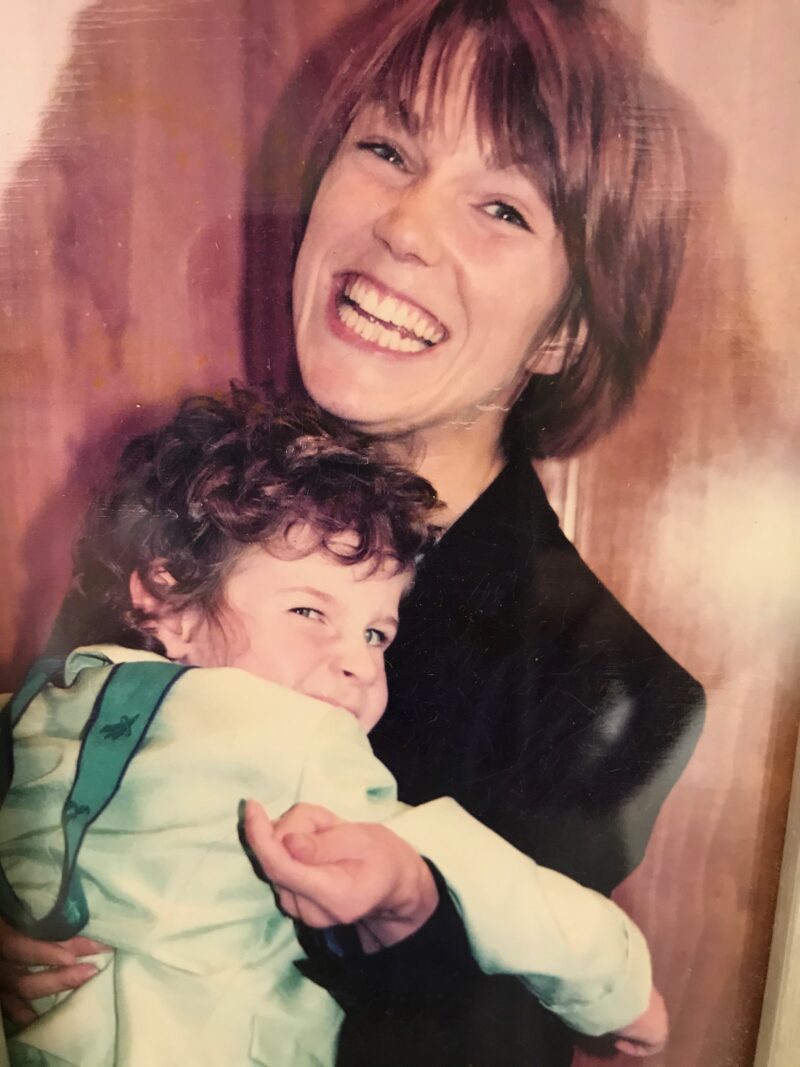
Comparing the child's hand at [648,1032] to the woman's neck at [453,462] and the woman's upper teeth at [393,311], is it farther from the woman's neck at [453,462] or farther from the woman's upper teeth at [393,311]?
the woman's upper teeth at [393,311]

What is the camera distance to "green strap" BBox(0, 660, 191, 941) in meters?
0.74

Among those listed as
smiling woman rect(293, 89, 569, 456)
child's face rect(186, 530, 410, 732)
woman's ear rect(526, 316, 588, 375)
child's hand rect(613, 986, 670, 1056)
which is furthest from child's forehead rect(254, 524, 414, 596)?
child's hand rect(613, 986, 670, 1056)

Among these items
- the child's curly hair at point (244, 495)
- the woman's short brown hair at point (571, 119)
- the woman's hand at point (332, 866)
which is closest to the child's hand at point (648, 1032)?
the woman's hand at point (332, 866)

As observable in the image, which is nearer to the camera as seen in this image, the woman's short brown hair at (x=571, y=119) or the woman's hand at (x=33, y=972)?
the woman's short brown hair at (x=571, y=119)

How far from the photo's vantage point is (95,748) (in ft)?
2.48

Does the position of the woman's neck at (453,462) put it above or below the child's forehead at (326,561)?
above

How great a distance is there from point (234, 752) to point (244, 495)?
22 centimetres

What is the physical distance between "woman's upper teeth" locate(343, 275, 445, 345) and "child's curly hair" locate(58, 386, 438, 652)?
0.32 ft

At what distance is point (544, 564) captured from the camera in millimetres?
728

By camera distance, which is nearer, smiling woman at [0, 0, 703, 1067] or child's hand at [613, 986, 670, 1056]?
smiling woman at [0, 0, 703, 1067]

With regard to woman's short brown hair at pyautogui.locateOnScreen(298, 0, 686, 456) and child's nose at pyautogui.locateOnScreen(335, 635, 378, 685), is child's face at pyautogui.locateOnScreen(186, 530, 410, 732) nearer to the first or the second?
child's nose at pyautogui.locateOnScreen(335, 635, 378, 685)

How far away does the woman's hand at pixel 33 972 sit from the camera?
771mm

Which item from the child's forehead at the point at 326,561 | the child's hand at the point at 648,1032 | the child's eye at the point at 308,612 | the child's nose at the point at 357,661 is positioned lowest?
the child's hand at the point at 648,1032

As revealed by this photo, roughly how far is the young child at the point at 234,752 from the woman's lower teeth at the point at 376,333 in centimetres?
9
